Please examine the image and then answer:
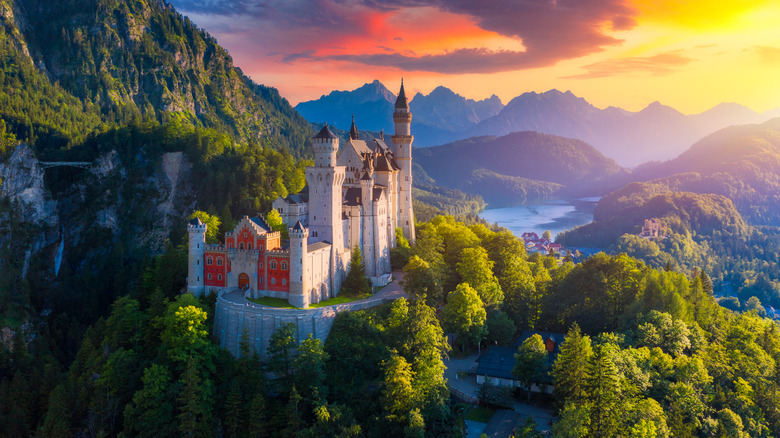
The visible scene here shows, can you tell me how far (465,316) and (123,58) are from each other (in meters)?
152

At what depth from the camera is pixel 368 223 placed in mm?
62844

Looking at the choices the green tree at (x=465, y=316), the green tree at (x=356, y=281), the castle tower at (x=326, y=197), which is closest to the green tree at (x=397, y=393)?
the green tree at (x=465, y=316)

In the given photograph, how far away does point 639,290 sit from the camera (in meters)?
58.2

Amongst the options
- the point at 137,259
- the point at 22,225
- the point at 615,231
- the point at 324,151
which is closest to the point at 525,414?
the point at 324,151

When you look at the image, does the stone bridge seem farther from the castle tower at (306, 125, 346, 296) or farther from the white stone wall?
the castle tower at (306, 125, 346, 296)

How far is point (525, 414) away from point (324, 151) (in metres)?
32.6

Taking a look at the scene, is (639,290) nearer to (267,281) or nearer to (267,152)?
(267,281)

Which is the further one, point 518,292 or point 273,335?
point 518,292

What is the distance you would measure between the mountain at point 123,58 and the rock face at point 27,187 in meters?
32.3

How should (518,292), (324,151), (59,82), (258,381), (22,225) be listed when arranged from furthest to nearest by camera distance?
(59,82) → (22,225) → (518,292) → (324,151) → (258,381)

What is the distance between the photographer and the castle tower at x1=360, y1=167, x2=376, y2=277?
61781 mm

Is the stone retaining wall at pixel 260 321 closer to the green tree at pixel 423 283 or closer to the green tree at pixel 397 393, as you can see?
the green tree at pixel 423 283

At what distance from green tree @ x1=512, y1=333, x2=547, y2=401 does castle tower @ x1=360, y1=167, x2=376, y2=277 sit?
21.8 m

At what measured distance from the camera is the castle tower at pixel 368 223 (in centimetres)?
6178
